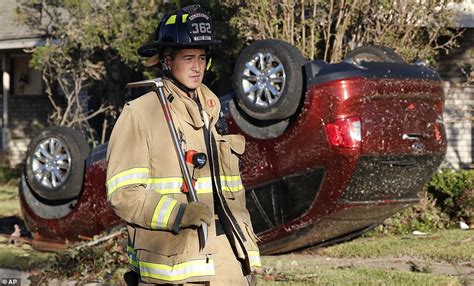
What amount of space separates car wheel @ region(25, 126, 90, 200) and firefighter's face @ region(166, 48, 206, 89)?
511cm

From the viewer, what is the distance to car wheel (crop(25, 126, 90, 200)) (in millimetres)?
8953

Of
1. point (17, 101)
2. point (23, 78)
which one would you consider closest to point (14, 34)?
point (17, 101)

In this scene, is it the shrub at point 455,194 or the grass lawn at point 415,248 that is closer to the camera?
the grass lawn at point 415,248

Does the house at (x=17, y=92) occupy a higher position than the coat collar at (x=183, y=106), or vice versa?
the coat collar at (x=183, y=106)

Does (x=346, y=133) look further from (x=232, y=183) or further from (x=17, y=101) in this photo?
(x=17, y=101)

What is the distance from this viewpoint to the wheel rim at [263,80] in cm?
781

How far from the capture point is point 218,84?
49.8ft

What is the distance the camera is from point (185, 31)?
3.98m

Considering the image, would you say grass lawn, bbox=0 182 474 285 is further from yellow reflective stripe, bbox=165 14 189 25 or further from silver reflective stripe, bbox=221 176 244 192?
yellow reflective stripe, bbox=165 14 189 25

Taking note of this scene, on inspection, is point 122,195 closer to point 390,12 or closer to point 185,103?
point 185,103

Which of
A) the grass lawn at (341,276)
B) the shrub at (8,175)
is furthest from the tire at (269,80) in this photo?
the shrub at (8,175)

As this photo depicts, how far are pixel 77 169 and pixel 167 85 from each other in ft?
16.7

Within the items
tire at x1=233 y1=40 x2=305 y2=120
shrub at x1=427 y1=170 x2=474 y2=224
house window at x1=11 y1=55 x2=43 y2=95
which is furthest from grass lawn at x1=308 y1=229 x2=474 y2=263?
house window at x1=11 y1=55 x2=43 y2=95

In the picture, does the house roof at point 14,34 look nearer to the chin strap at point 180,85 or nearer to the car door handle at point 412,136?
the car door handle at point 412,136
